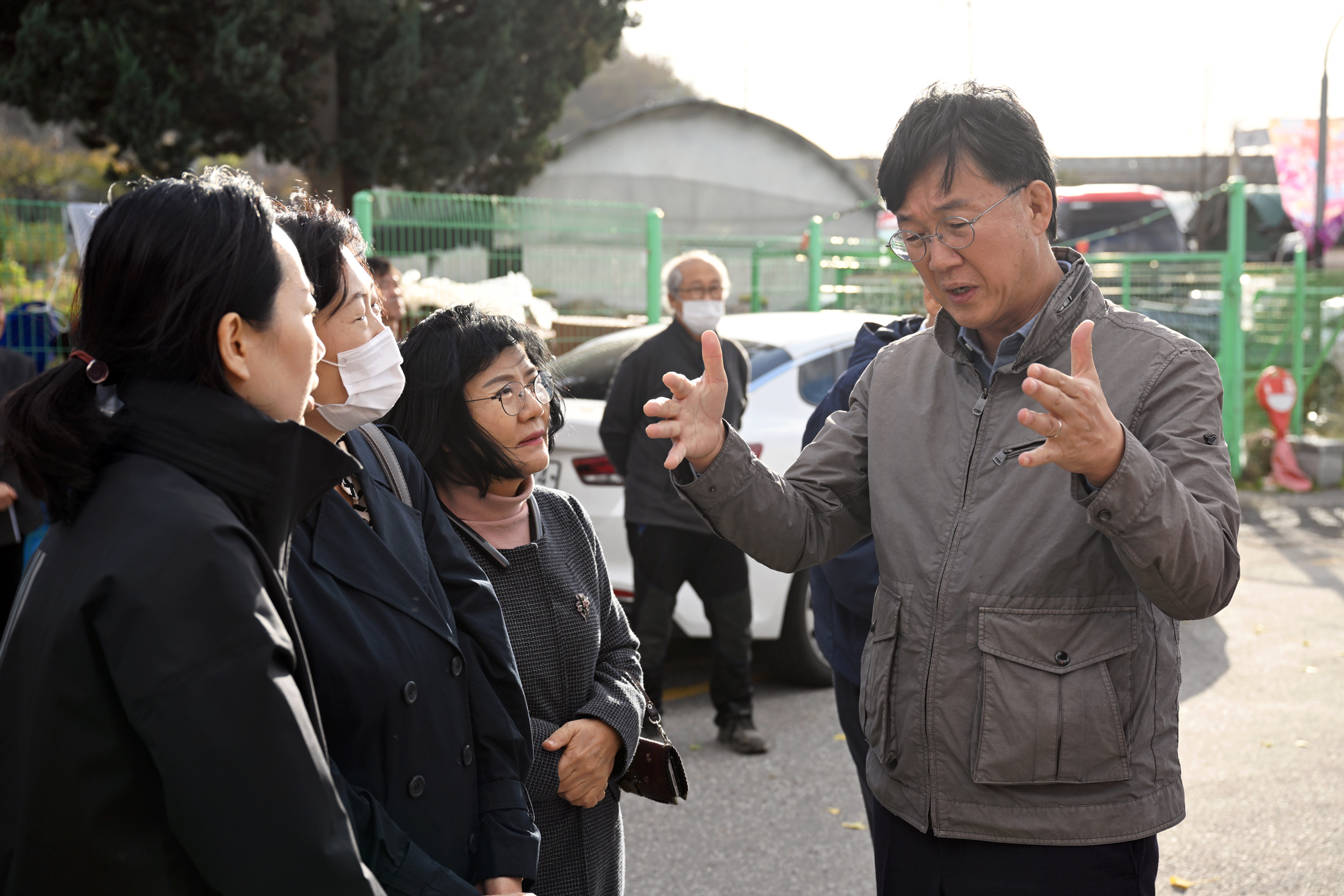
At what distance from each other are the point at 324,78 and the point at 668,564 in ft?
31.6

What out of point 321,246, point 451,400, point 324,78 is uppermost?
point 324,78

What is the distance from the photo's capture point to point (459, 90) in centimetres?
1297

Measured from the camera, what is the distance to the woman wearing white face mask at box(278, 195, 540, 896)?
1733 millimetres

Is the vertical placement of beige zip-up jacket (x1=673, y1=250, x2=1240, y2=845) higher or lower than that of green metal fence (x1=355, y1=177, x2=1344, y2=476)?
lower

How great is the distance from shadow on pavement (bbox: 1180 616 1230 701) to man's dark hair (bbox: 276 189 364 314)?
4.68 meters

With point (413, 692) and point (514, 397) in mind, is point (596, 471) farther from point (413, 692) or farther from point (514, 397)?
point (413, 692)

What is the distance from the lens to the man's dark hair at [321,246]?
2.07 meters

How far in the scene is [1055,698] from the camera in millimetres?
1911

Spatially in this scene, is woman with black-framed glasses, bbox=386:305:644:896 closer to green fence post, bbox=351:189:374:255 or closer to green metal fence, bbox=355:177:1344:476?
A: green fence post, bbox=351:189:374:255

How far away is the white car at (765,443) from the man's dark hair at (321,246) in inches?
116

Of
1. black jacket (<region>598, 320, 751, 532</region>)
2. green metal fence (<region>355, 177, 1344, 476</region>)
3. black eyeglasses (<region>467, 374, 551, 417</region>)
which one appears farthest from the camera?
green metal fence (<region>355, 177, 1344, 476</region>)

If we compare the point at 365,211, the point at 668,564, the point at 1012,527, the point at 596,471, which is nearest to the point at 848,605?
the point at 1012,527

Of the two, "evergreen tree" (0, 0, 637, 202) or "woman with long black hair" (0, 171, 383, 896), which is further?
"evergreen tree" (0, 0, 637, 202)

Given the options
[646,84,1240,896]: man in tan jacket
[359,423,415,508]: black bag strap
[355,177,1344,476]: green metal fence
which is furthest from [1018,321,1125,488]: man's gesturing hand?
[355,177,1344,476]: green metal fence
